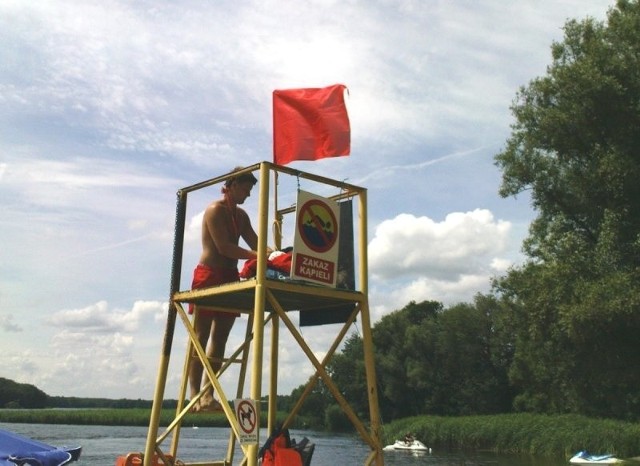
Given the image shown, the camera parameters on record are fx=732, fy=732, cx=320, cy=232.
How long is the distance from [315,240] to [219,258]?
1322 mm

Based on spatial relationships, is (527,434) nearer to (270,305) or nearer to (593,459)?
(593,459)

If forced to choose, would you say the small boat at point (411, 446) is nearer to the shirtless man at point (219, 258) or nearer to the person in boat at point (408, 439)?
the person in boat at point (408, 439)

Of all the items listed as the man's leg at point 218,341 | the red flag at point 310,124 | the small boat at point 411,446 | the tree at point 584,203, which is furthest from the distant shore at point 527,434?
the red flag at point 310,124

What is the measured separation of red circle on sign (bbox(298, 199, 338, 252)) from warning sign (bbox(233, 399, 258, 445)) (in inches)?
73.3

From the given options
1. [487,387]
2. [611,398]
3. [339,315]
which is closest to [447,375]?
[487,387]

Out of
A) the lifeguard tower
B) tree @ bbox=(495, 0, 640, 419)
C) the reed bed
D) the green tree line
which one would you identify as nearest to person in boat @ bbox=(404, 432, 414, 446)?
the reed bed

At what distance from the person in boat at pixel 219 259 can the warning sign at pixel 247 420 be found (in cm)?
170

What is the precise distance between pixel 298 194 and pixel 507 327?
24943 millimetres

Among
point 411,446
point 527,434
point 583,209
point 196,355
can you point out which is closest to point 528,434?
point 527,434

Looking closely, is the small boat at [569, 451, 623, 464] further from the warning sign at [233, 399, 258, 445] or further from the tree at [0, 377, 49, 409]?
the tree at [0, 377, 49, 409]

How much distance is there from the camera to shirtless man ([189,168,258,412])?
8.40 metres

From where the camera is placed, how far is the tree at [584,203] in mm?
24453

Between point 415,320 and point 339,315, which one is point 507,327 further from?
point 415,320

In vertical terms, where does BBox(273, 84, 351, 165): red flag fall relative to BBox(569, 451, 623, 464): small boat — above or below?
above
